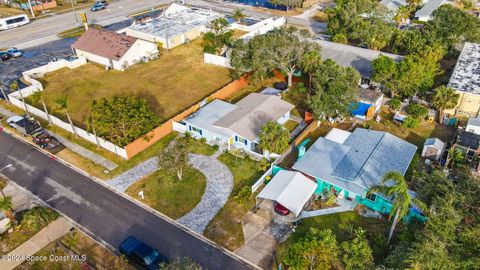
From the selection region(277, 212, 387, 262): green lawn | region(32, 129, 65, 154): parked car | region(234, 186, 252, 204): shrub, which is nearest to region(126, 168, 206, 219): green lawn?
region(234, 186, 252, 204): shrub

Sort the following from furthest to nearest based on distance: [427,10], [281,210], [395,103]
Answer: [427,10] → [395,103] → [281,210]

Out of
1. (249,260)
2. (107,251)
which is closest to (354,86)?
(249,260)

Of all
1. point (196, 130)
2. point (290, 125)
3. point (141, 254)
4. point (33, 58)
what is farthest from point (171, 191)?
point (33, 58)

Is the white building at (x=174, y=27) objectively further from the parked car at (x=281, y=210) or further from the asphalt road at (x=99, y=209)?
the parked car at (x=281, y=210)

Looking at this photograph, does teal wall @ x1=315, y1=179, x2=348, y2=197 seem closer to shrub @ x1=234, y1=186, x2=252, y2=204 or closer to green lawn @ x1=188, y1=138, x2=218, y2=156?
shrub @ x1=234, y1=186, x2=252, y2=204

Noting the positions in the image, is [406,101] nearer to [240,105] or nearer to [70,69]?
[240,105]

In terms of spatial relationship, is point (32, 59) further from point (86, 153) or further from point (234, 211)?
point (234, 211)

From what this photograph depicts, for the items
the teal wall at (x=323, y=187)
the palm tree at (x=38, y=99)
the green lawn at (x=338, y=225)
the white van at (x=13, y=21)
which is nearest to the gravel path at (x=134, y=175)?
the palm tree at (x=38, y=99)
